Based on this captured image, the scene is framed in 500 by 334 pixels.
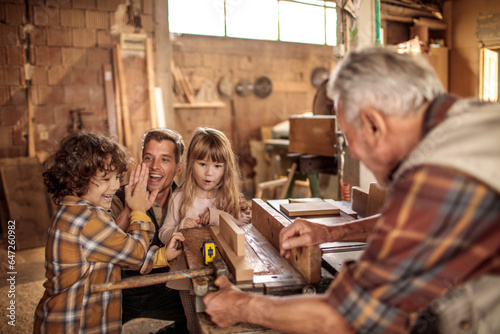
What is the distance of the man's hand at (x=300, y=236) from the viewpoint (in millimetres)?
1607

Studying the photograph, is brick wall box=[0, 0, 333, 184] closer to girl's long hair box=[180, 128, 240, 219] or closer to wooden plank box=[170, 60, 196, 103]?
wooden plank box=[170, 60, 196, 103]

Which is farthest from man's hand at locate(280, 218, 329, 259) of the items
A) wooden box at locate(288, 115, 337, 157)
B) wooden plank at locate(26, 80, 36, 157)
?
wooden plank at locate(26, 80, 36, 157)

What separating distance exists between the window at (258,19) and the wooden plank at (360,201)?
6115 millimetres

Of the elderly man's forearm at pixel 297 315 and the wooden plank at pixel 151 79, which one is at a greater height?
the wooden plank at pixel 151 79

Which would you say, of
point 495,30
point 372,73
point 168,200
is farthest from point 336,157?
point 495,30

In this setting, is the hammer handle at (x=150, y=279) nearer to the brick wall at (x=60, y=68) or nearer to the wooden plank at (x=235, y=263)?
the wooden plank at (x=235, y=263)

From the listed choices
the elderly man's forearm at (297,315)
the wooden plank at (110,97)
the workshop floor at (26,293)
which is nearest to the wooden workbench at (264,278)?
the elderly man's forearm at (297,315)

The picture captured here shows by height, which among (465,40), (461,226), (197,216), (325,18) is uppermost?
(325,18)

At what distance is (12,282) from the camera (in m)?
4.27

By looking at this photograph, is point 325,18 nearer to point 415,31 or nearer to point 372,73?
point 415,31

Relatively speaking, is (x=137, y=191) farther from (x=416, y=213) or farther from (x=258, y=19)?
(x=258, y=19)

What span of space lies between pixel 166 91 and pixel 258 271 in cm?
522

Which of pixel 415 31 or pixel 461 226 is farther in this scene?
pixel 415 31

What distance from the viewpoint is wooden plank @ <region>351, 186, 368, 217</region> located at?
231 centimetres
